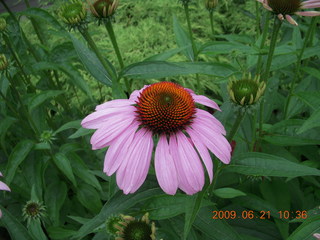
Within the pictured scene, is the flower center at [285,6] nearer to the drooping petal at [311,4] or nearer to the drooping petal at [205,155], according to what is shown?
the drooping petal at [311,4]

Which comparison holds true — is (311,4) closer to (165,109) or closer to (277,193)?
(165,109)

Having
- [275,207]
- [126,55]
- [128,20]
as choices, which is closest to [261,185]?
[275,207]

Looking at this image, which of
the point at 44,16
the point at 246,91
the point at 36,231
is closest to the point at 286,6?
the point at 246,91

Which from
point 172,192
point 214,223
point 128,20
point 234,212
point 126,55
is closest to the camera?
point 172,192

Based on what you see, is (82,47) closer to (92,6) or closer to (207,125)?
(92,6)

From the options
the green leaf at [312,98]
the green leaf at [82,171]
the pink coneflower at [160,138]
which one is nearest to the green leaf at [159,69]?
the pink coneflower at [160,138]

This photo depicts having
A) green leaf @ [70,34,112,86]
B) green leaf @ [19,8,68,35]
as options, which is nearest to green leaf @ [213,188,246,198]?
green leaf @ [70,34,112,86]
